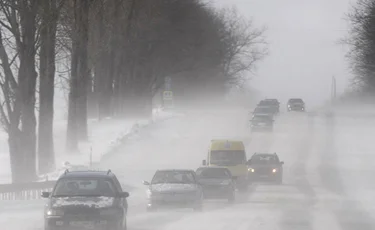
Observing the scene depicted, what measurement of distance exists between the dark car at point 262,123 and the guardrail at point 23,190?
44.2m

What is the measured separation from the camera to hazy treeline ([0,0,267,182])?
4041 cm

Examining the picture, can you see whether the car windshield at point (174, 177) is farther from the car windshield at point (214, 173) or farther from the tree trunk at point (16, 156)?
the tree trunk at point (16, 156)

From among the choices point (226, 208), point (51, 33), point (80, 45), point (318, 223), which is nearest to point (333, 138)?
point (80, 45)

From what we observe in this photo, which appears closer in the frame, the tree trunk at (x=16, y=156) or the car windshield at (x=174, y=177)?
the car windshield at (x=174, y=177)

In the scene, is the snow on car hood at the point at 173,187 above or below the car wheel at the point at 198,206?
above

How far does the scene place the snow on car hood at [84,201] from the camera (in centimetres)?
2266

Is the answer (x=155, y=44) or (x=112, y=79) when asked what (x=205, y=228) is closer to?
(x=112, y=79)


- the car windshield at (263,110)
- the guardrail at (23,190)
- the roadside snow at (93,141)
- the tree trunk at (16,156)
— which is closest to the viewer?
the guardrail at (23,190)

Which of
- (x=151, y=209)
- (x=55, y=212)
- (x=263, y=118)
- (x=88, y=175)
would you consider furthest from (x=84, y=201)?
(x=263, y=118)

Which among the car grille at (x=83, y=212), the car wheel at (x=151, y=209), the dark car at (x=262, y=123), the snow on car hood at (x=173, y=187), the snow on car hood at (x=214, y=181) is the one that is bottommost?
the car wheel at (x=151, y=209)

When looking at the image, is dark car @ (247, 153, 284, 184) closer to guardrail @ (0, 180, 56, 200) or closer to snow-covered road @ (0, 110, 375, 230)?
snow-covered road @ (0, 110, 375, 230)

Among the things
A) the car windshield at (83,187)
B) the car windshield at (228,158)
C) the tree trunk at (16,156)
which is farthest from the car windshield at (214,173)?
the car windshield at (83,187)

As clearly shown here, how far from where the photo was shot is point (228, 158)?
149 ft

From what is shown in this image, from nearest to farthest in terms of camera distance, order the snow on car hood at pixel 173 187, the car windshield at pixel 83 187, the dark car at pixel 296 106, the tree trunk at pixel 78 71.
→ 1. the car windshield at pixel 83 187
2. the snow on car hood at pixel 173 187
3. the tree trunk at pixel 78 71
4. the dark car at pixel 296 106
